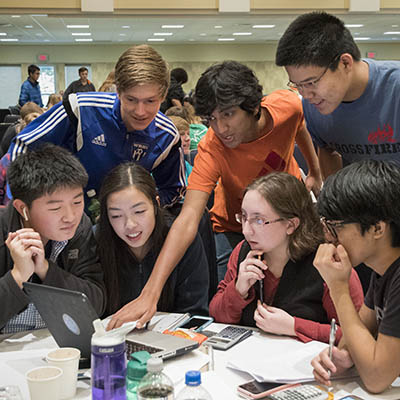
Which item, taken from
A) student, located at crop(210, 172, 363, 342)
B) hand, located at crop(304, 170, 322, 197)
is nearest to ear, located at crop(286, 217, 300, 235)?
student, located at crop(210, 172, 363, 342)

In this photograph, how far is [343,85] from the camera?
2.05 meters

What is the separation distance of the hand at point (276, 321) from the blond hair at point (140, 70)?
109 cm

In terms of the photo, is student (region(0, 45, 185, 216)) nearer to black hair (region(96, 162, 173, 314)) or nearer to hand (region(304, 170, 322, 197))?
black hair (region(96, 162, 173, 314))

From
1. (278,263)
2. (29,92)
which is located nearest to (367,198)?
(278,263)

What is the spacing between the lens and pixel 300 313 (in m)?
1.81

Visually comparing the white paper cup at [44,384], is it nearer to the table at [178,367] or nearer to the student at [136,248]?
the table at [178,367]

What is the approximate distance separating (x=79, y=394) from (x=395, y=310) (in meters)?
0.83

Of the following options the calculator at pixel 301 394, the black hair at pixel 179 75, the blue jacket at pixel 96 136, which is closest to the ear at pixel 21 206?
the blue jacket at pixel 96 136

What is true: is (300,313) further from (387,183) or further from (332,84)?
(332,84)

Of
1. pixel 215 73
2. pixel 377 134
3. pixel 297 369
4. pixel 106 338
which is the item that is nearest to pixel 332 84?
pixel 377 134

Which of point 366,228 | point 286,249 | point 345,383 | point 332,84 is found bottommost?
point 345,383

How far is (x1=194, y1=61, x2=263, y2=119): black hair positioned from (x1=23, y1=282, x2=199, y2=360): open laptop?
3.50ft

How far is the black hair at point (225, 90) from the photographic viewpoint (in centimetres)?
226

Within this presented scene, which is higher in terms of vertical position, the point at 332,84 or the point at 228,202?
the point at 332,84
